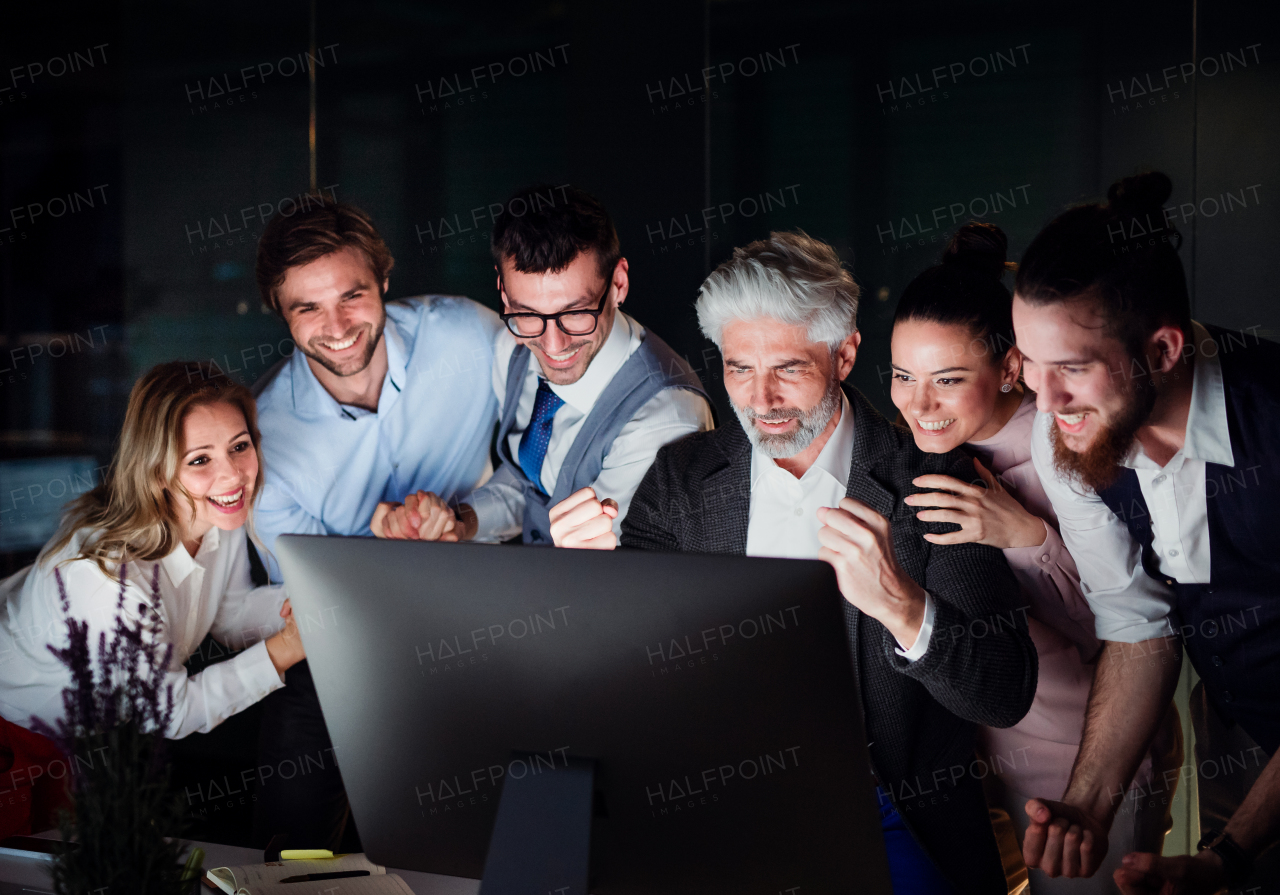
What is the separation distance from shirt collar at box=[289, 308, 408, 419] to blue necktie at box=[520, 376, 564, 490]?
45 centimetres

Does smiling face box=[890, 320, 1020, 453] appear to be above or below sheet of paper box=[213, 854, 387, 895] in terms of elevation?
above

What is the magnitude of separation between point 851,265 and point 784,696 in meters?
1.73

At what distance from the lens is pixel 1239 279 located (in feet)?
7.41

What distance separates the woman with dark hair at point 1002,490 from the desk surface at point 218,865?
1.21 m

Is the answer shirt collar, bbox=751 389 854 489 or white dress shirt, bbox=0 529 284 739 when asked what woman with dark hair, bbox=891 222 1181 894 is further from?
white dress shirt, bbox=0 529 284 739

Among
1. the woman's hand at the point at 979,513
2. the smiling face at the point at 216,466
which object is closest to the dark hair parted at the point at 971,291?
the woman's hand at the point at 979,513

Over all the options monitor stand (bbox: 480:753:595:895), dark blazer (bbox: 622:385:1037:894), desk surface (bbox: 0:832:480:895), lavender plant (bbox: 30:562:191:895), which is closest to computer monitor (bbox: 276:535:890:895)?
monitor stand (bbox: 480:753:595:895)

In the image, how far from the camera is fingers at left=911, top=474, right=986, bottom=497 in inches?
87.9

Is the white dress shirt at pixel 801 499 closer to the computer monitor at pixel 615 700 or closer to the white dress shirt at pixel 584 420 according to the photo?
the white dress shirt at pixel 584 420

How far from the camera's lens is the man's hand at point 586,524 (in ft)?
7.08

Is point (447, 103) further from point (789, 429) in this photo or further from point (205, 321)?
point (789, 429)

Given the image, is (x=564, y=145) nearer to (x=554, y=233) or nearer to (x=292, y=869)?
(x=554, y=233)

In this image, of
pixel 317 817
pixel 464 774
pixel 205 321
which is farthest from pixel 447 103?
pixel 464 774

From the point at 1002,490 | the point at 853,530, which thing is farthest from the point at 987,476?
the point at 853,530
